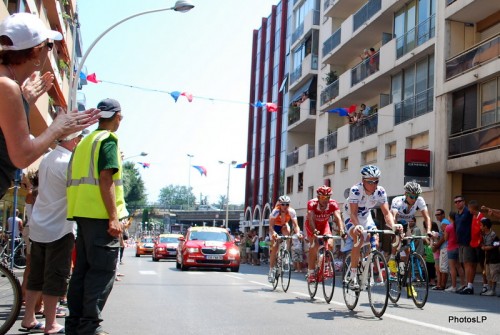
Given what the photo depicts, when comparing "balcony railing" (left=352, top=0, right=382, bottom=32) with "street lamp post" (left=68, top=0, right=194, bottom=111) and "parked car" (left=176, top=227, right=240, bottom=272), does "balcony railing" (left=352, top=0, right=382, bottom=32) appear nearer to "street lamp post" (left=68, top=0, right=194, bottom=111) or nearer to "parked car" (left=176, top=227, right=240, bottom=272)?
"street lamp post" (left=68, top=0, right=194, bottom=111)

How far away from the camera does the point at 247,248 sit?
3594 cm

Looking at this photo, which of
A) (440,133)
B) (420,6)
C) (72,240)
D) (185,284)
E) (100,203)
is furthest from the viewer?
(420,6)

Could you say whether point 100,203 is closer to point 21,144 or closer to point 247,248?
point 21,144

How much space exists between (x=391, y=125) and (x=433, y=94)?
3836 mm

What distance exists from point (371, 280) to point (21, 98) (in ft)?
20.6

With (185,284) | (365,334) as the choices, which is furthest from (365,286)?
(185,284)

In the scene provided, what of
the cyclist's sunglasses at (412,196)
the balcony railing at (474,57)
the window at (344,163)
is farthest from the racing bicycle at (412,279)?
the window at (344,163)

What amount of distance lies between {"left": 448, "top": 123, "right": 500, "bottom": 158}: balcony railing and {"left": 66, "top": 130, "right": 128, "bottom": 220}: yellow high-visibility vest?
785 inches

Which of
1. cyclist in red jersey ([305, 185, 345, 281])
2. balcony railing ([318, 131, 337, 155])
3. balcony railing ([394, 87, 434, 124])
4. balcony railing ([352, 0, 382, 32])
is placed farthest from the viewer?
balcony railing ([318, 131, 337, 155])

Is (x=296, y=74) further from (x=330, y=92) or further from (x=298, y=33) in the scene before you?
(x=330, y=92)

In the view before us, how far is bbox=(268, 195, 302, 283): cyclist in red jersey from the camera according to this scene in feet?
43.6

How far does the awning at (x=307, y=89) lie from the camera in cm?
4544

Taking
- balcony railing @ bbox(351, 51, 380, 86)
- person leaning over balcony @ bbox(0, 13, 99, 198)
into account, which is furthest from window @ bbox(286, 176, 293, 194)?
person leaning over balcony @ bbox(0, 13, 99, 198)

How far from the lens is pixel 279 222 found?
45.0 feet
